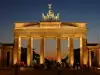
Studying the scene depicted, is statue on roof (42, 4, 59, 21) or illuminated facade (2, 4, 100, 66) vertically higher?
statue on roof (42, 4, 59, 21)

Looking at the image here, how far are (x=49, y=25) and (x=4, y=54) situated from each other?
45.1 feet

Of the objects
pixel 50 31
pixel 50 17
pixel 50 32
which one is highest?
pixel 50 17

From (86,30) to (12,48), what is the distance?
62.3 ft

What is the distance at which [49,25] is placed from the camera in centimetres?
7638

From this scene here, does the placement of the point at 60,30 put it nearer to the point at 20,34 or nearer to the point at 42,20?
the point at 42,20

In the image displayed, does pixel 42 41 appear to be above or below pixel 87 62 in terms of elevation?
above

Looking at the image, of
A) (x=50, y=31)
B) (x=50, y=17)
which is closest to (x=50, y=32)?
(x=50, y=31)

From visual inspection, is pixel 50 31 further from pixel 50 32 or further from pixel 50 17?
pixel 50 17

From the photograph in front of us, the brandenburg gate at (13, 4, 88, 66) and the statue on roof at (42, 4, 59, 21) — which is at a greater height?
the statue on roof at (42, 4, 59, 21)

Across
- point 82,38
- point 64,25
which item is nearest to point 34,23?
point 64,25

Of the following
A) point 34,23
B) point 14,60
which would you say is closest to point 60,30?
point 34,23

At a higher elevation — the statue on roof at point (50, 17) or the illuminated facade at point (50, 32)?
the statue on roof at point (50, 17)

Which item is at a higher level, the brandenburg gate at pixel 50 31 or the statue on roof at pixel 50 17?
the statue on roof at pixel 50 17

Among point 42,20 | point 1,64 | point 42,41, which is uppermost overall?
point 42,20
